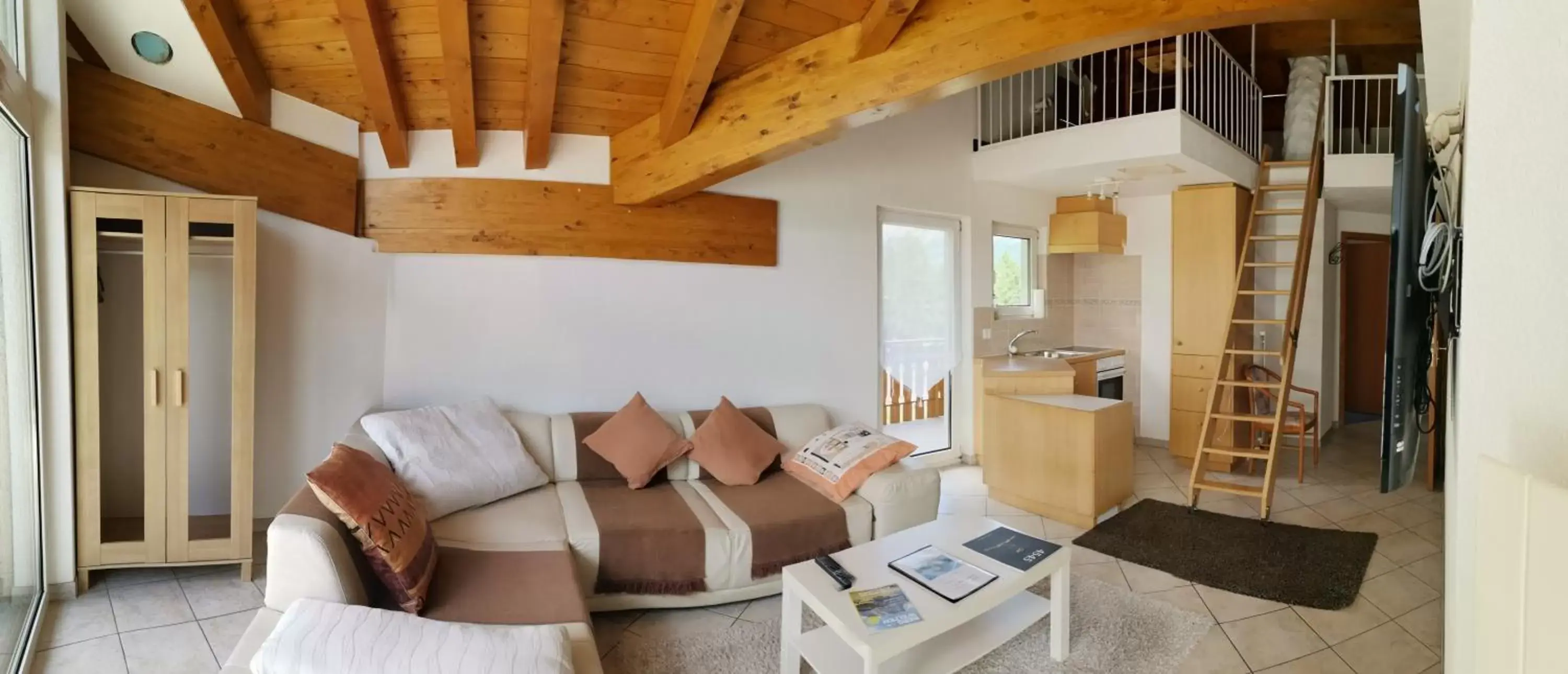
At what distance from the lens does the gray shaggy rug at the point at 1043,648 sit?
248 centimetres

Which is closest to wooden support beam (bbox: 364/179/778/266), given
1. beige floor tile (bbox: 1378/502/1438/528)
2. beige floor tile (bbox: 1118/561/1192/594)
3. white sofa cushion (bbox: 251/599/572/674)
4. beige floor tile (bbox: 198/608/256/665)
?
beige floor tile (bbox: 198/608/256/665)

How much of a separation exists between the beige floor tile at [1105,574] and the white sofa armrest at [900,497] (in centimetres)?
71

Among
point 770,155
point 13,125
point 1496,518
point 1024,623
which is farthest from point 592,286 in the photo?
point 1496,518

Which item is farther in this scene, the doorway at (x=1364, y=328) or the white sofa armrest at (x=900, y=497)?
the doorway at (x=1364, y=328)

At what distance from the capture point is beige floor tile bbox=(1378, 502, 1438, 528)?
3.95 metres

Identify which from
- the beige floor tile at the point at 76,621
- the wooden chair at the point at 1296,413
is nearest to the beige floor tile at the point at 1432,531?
the wooden chair at the point at 1296,413

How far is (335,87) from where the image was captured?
3297 mm

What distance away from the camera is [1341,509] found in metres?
4.20

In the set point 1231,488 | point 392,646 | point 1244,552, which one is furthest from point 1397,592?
point 392,646

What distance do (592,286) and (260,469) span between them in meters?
1.77

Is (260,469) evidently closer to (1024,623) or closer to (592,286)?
(592,286)

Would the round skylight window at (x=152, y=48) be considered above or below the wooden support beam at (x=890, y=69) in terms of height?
above

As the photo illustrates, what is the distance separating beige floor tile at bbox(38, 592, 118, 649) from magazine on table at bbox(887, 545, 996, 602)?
9.45 feet

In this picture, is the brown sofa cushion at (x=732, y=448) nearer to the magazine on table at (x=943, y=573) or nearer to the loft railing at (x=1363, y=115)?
the magazine on table at (x=943, y=573)
